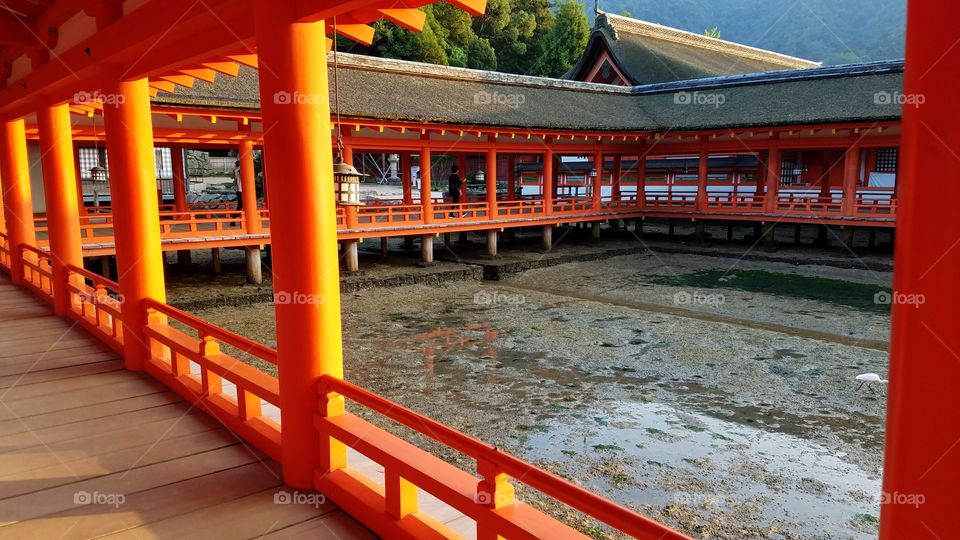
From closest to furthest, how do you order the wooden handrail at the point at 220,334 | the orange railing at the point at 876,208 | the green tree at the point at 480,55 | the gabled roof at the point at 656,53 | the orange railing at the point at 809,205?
1. the wooden handrail at the point at 220,334
2. the orange railing at the point at 876,208
3. the orange railing at the point at 809,205
4. the gabled roof at the point at 656,53
5. the green tree at the point at 480,55

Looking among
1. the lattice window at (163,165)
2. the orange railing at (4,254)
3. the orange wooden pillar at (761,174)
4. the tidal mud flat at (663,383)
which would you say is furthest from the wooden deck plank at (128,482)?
the orange wooden pillar at (761,174)

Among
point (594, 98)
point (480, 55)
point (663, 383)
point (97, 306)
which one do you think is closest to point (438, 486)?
point (97, 306)

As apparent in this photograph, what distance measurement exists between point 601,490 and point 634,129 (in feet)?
→ 62.9

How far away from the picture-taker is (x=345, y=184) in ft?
14.6

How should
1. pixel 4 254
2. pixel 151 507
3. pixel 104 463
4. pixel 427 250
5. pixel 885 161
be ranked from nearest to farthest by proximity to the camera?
pixel 151 507
pixel 104 463
pixel 4 254
pixel 427 250
pixel 885 161

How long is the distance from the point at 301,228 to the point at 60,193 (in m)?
6.10

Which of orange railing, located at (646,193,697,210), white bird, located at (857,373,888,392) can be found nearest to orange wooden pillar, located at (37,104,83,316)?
white bird, located at (857,373,888,392)

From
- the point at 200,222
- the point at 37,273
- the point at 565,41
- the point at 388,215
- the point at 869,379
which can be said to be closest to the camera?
the point at 869,379

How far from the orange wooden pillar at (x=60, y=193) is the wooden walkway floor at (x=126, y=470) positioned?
2446 millimetres

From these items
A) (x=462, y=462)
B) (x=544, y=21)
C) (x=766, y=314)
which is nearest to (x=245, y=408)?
(x=462, y=462)

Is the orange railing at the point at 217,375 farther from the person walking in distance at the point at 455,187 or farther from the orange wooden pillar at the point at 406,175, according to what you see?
the person walking in distance at the point at 455,187

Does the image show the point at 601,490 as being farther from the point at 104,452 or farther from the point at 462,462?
the point at 104,452

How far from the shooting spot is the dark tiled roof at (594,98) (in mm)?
18547

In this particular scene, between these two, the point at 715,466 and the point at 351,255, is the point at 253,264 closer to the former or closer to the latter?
the point at 351,255
